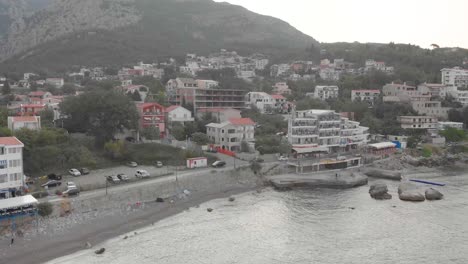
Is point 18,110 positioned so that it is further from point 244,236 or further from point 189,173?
point 244,236

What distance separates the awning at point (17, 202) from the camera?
1916cm

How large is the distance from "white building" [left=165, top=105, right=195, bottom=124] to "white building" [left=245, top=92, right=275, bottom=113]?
1399cm

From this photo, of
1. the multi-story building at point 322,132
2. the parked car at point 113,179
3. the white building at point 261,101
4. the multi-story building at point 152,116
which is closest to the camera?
the parked car at point 113,179

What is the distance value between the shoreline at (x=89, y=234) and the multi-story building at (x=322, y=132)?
14.6m

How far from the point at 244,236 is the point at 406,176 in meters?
19.3

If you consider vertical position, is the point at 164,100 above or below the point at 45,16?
below

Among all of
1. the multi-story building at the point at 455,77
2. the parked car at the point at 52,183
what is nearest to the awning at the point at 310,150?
the parked car at the point at 52,183

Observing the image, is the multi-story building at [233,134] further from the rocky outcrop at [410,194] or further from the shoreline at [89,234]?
the rocky outcrop at [410,194]

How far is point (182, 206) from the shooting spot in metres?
24.5

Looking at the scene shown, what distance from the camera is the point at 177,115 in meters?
40.9

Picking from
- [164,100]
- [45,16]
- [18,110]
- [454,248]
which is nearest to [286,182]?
[454,248]

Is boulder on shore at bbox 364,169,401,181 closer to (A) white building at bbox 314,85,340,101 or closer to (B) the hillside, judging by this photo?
(A) white building at bbox 314,85,340,101

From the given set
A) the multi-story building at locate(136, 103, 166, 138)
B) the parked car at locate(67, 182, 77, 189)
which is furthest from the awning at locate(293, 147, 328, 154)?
the parked car at locate(67, 182, 77, 189)

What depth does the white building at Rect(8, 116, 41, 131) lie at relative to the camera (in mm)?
29422
